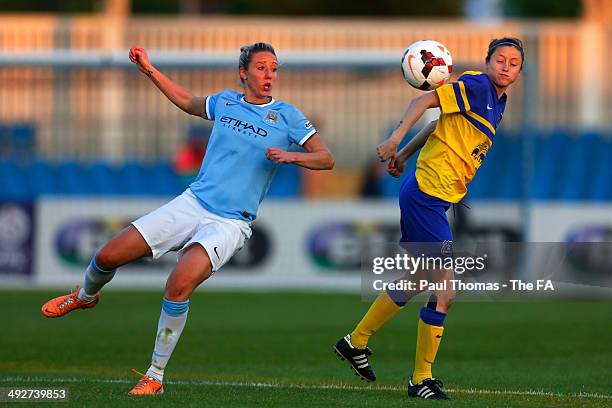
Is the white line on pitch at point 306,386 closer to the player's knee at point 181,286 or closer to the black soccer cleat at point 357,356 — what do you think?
the black soccer cleat at point 357,356

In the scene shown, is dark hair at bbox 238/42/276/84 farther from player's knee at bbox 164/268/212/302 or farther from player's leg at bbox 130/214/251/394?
player's knee at bbox 164/268/212/302

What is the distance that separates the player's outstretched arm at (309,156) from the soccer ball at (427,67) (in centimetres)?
88

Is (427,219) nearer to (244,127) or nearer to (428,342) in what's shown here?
(428,342)

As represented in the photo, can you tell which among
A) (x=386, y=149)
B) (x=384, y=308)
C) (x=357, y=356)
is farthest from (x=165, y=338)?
(x=386, y=149)

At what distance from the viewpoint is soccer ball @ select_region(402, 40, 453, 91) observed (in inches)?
344

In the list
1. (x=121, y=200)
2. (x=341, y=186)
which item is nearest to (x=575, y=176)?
(x=341, y=186)

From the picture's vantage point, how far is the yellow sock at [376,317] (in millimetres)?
8642

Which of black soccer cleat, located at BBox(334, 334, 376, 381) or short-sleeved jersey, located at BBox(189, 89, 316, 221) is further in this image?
black soccer cleat, located at BBox(334, 334, 376, 381)

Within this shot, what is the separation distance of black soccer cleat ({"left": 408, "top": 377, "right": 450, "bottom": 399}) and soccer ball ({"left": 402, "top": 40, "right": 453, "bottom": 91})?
2.14 metres

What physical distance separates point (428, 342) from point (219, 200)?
1745 mm

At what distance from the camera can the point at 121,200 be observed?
1980cm

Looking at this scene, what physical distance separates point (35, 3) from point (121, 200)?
82.6 feet

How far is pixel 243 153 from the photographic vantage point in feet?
27.7

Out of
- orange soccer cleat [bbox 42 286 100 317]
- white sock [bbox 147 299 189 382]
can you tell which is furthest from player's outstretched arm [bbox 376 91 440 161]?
orange soccer cleat [bbox 42 286 100 317]
